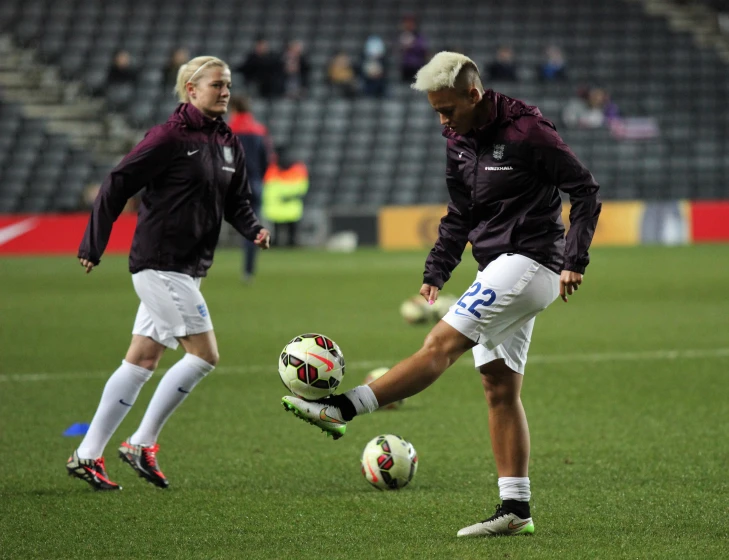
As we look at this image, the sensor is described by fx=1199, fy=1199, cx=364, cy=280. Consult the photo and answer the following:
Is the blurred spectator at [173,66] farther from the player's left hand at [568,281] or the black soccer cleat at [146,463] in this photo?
the player's left hand at [568,281]

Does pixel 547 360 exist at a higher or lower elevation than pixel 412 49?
lower

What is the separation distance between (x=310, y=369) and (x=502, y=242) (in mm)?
931

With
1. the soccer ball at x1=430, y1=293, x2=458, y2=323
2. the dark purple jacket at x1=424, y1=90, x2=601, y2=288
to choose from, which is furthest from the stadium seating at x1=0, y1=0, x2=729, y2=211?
the dark purple jacket at x1=424, y1=90, x2=601, y2=288

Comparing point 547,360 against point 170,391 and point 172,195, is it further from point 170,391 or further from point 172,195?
point 172,195

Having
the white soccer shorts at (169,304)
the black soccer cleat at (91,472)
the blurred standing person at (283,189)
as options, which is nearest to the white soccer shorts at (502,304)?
the white soccer shorts at (169,304)

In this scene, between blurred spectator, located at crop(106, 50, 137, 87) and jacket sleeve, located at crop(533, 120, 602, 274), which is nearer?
jacket sleeve, located at crop(533, 120, 602, 274)

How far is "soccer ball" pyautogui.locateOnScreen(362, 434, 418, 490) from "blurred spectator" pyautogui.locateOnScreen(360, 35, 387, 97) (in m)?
24.3

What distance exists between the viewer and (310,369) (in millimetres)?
4742

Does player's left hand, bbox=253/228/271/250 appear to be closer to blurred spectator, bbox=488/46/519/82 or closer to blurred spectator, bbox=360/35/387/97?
blurred spectator, bbox=488/46/519/82

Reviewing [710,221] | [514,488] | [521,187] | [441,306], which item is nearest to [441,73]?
[521,187]

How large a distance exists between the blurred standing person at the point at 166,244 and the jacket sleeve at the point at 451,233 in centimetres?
132

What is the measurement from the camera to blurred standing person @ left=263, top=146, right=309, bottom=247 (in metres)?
25.6

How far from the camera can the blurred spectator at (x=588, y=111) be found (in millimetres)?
29203

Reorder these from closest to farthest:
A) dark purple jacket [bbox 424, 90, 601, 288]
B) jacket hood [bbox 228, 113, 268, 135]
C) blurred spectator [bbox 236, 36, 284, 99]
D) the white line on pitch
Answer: dark purple jacket [bbox 424, 90, 601, 288], the white line on pitch, jacket hood [bbox 228, 113, 268, 135], blurred spectator [bbox 236, 36, 284, 99]
